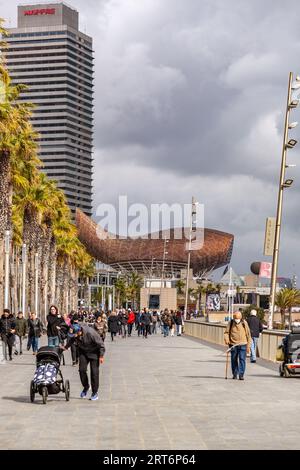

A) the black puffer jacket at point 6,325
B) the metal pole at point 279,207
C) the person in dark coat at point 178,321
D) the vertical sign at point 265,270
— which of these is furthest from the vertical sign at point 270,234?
the person in dark coat at point 178,321

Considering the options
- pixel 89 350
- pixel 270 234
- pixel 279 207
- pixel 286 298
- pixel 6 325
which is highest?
pixel 279 207

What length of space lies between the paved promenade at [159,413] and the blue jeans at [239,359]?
26 cm

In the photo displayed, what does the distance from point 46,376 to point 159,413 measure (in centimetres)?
239

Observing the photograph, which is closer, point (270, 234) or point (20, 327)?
point (270, 234)

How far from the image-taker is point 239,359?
62.1 ft

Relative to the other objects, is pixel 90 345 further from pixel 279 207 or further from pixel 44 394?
pixel 279 207

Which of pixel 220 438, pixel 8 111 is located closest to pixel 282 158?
pixel 8 111

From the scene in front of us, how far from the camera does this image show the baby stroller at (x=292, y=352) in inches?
747

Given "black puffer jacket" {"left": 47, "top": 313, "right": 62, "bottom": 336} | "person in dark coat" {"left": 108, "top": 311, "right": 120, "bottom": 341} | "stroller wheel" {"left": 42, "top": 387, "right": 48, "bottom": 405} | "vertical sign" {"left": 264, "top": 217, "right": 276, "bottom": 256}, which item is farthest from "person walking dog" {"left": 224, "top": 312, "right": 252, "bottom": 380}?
"person in dark coat" {"left": 108, "top": 311, "right": 120, "bottom": 341}

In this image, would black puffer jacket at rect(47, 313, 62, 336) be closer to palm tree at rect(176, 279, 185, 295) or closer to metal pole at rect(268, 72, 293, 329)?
metal pole at rect(268, 72, 293, 329)

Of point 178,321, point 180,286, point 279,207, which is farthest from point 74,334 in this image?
point 180,286

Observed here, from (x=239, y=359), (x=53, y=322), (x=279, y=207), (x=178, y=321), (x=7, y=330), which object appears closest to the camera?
(x=239, y=359)

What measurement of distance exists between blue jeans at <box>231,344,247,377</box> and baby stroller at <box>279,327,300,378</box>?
0.92 m
